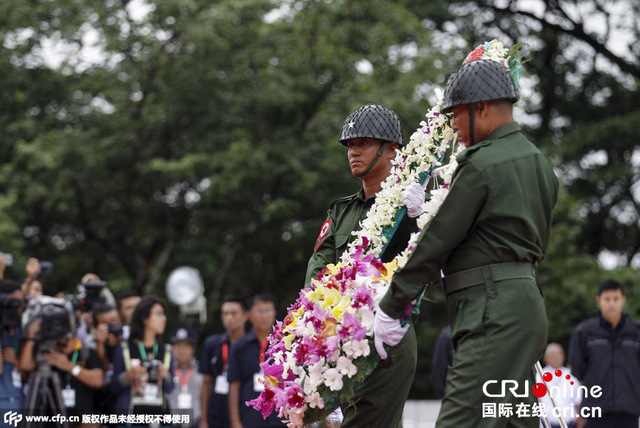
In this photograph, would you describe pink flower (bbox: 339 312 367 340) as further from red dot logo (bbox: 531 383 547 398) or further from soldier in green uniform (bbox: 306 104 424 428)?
red dot logo (bbox: 531 383 547 398)

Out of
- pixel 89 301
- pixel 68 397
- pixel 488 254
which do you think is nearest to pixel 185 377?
pixel 89 301

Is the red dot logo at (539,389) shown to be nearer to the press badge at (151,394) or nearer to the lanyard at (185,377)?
the press badge at (151,394)

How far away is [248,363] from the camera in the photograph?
416 inches

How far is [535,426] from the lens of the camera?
15.6 ft

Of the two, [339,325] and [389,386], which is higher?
[339,325]


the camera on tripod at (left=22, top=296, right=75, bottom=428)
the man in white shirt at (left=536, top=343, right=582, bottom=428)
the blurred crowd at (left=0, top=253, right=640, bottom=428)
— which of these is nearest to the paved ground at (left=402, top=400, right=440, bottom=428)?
the man in white shirt at (left=536, top=343, right=582, bottom=428)

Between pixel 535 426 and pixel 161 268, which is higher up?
pixel 161 268

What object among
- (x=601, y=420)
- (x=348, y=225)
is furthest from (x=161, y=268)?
(x=348, y=225)

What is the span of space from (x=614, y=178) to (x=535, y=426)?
1950cm

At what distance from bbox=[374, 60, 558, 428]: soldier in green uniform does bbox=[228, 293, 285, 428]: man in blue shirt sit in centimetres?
567

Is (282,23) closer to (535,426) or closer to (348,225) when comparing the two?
(348,225)

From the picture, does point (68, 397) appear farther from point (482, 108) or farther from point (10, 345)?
point (482, 108)

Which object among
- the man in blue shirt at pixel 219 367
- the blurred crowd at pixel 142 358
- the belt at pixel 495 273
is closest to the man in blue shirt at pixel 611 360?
the blurred crowd at pixel 142 358

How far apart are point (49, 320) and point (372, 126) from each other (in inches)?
182
